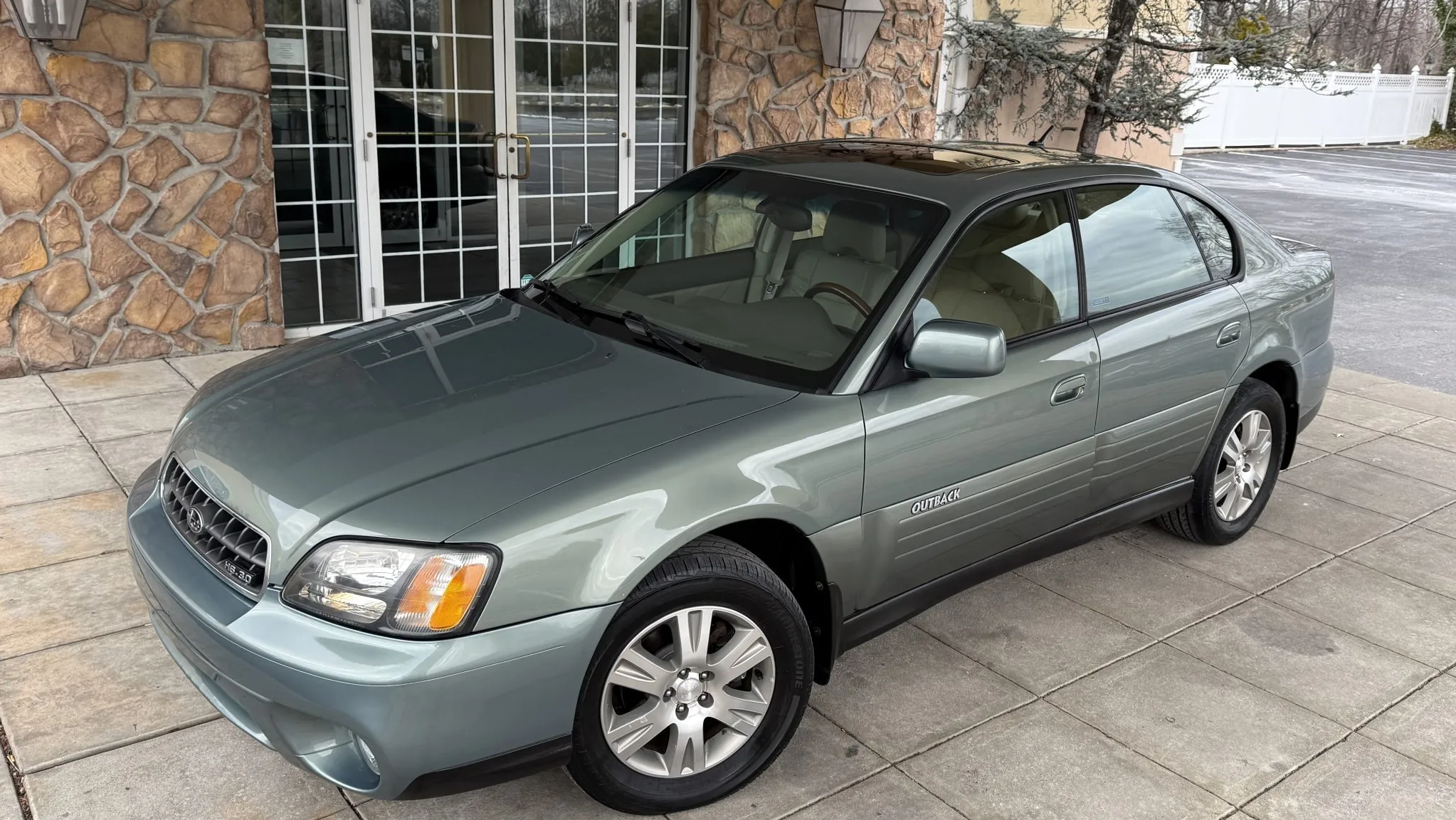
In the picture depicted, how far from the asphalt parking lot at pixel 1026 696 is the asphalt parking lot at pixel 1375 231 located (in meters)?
4.28

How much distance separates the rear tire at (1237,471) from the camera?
4.54 m

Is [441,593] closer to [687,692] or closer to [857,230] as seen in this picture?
[687,692]

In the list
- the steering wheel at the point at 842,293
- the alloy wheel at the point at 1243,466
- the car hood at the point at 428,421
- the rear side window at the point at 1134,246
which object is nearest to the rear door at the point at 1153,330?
the rear side window at the point at 1134,246

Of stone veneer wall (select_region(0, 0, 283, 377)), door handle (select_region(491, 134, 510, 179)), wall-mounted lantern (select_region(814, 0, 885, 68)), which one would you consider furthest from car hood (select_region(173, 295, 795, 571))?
wall-mounted lantern (select_region(814, 0, 885, 68))

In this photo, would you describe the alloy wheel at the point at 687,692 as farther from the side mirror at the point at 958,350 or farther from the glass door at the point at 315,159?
the glass door at the point at 315,159

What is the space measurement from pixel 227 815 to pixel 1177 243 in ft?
12.0

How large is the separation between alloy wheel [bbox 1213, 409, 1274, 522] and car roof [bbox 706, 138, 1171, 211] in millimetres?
1107

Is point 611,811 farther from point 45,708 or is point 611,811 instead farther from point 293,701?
point 45,708

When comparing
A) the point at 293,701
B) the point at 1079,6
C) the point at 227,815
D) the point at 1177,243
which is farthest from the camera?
the point at 1079,6

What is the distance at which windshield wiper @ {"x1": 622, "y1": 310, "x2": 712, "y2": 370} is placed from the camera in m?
3.32

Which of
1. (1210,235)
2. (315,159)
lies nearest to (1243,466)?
(1210,235)

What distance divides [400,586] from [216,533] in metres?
0.63

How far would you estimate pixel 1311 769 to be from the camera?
3299mm

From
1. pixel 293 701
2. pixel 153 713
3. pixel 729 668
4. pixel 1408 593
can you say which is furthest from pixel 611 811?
pixel 1408 593
